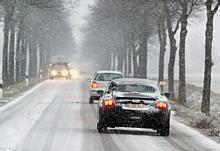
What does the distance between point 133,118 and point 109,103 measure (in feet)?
2.31

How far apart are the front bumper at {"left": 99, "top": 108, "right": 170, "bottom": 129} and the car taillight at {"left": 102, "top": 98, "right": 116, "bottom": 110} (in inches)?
3.9

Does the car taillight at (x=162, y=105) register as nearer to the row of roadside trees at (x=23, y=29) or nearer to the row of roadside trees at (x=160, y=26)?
the row of roadside trees at (x=160, y=26)

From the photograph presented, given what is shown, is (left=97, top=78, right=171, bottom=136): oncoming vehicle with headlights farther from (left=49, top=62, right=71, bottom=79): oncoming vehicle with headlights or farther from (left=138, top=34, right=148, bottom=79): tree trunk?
(left=49, top=62, right=71, bottom=79): oncoming vehicle with headlights

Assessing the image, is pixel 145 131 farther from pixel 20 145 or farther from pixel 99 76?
pixel 99 76

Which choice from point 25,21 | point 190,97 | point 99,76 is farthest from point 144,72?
point 99,76

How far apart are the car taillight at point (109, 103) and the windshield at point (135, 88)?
0.87 meters

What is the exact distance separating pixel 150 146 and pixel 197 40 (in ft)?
531

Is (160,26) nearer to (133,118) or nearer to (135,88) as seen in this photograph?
(135,88)

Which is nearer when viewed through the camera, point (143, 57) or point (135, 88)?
point (135, 88)

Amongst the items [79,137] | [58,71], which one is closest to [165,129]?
[79,137]

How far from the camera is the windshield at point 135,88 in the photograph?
17.6 meters

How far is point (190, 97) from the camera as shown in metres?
42.8

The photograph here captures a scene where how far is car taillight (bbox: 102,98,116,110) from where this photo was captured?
16703mm

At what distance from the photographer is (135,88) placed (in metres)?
17.7
